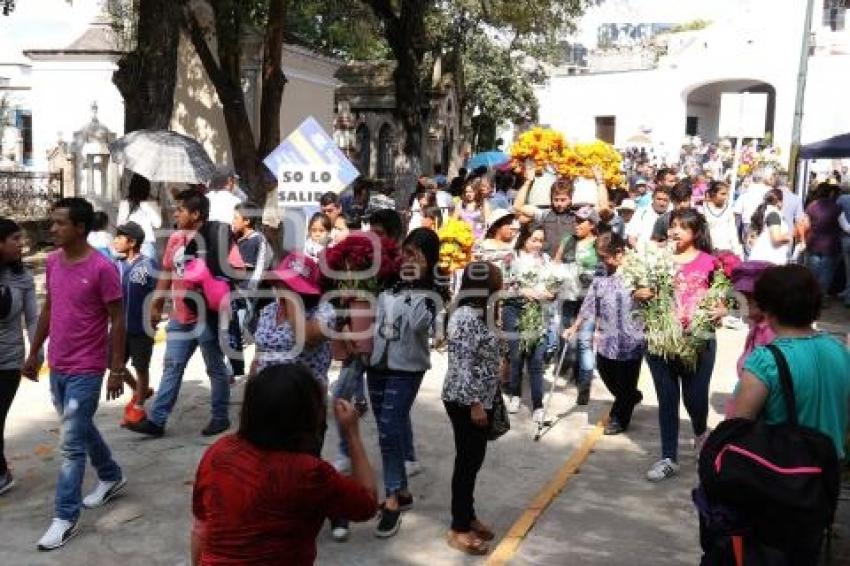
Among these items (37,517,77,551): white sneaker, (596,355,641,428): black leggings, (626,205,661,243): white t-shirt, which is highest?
(626,205,661,243): white t-shirt

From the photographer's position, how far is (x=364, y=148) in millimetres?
29344

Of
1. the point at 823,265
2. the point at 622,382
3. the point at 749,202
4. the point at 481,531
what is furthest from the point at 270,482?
the point at 823,265

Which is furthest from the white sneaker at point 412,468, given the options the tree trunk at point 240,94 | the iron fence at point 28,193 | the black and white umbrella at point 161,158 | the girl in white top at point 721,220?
the iron fence at point 28,193

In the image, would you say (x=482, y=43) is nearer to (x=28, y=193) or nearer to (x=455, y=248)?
(x=28, y=193)

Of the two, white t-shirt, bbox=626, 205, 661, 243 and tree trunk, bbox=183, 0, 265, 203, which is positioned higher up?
tree trunk, bbox=183, 0, 265, 203

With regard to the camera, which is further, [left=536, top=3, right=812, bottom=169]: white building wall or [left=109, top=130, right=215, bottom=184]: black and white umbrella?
[left=536, top=3, right=812, bottom=169]: white building wall

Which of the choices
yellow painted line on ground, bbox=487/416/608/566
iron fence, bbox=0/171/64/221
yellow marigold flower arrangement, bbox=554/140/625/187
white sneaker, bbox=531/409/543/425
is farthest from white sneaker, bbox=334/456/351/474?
iron fence, bbox=0/171/64/221

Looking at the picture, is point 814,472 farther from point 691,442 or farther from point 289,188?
point 289,188

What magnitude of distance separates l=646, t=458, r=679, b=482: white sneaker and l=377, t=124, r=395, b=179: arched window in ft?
74.6

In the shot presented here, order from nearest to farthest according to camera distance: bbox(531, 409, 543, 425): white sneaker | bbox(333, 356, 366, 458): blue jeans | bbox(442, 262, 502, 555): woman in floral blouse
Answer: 1. bbox(442, 262, 502, 555): woman in floral blouse
2. bbox(333, 356, 366, 458): blue jeans
3. bbox(531, 409, 543, 425): white sneaker

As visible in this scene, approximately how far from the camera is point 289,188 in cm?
989

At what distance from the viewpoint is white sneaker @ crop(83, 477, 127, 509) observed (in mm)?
5809

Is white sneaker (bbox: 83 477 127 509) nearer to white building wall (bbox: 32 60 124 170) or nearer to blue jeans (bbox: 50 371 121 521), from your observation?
blue jeans (bbox: 50 371 121 521)

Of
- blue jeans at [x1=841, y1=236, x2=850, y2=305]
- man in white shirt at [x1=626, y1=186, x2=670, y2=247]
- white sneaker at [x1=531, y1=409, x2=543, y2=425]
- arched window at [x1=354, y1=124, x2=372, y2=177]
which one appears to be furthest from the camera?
arched window at [x1=354, y1=124, x2=372, y2=177]
